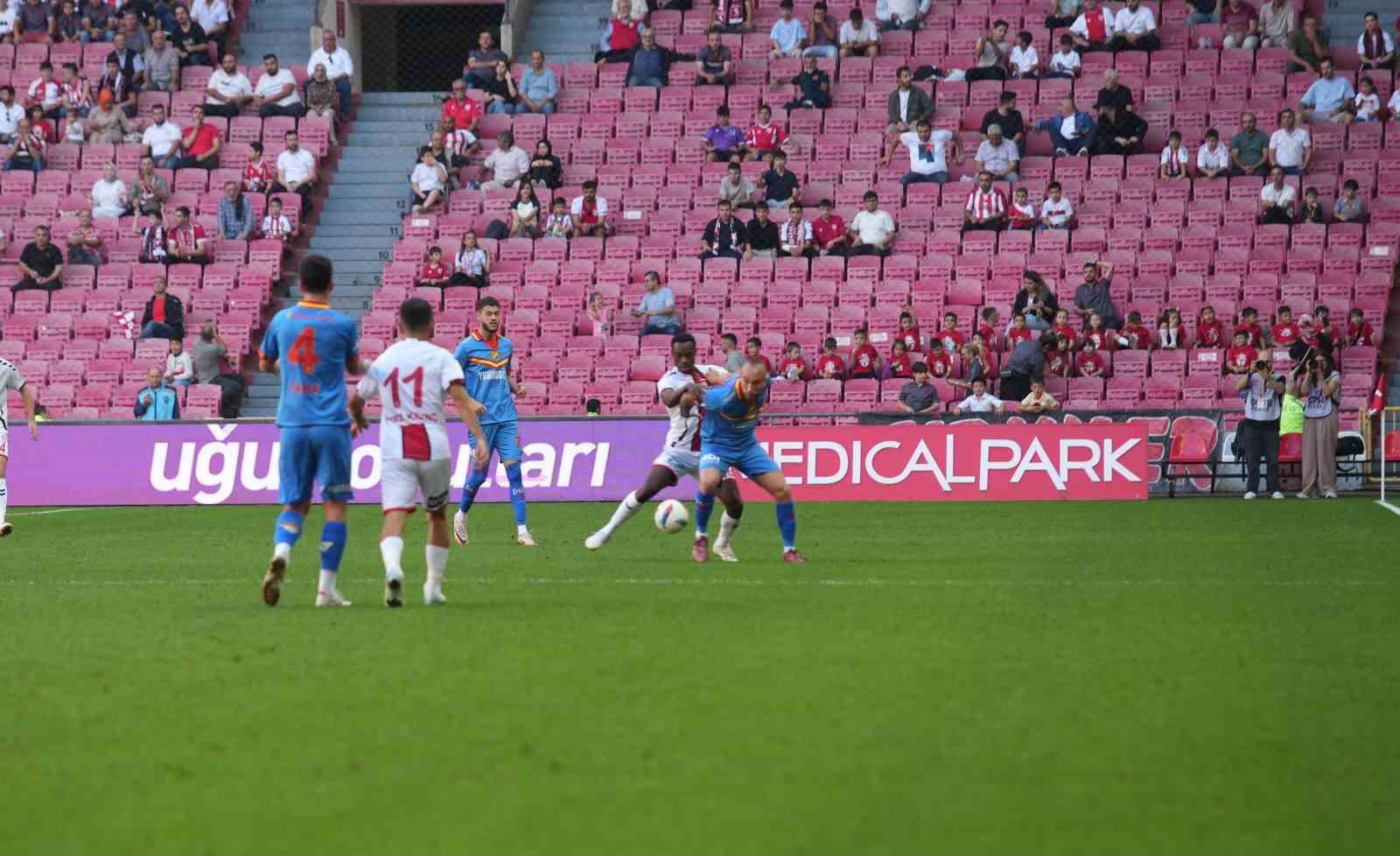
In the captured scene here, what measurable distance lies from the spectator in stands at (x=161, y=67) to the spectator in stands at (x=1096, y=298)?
16291 millimetres

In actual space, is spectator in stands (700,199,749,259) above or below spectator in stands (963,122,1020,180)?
below

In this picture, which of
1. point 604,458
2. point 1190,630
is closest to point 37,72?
point 604,458

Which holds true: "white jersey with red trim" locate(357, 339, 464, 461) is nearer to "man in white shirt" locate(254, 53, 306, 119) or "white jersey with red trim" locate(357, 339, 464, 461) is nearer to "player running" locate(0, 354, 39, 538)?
"player running" locate(0, 354, 39, 538)

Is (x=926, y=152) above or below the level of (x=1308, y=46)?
below

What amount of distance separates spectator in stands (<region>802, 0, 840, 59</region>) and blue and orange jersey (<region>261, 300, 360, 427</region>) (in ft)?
72.9

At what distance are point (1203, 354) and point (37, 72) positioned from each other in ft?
68.2

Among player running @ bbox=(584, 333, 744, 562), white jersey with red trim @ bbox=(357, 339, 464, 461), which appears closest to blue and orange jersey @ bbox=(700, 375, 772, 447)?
player running @ bbox=(584, 333, 744, 562)

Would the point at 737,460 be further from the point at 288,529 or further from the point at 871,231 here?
the point at 871,231

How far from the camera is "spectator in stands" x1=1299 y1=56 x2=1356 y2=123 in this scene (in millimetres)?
30734

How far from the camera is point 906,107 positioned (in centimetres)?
3122

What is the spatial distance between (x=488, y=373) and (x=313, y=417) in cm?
667

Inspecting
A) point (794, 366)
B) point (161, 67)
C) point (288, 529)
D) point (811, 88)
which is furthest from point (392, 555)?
point (161, 67)

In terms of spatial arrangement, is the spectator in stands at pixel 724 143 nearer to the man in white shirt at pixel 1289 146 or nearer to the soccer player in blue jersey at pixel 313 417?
the man in white shirt at pixel 1289 146

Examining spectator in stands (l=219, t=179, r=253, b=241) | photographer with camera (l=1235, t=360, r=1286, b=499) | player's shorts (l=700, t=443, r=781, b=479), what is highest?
spectator in stands (l=219, t=179, r=253, b=241)
